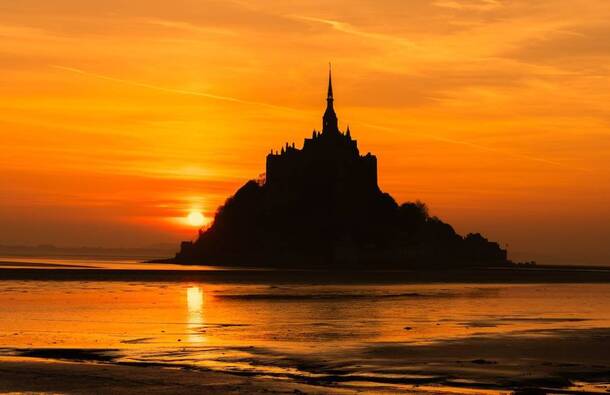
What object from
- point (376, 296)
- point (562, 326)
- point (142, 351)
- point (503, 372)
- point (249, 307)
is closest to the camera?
point (503, 372)

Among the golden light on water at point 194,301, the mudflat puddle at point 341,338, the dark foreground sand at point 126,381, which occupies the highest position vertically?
the golden light on water at point 194,301

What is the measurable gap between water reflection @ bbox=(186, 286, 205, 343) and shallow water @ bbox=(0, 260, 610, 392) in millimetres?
83

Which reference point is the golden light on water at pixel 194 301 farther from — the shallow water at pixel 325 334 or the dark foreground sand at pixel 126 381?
the dark foreground sand at pixel 126 381

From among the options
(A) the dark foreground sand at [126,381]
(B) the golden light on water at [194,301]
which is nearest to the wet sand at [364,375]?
(A) the dark foreground sand at [126,381]

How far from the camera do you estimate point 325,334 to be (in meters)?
42.0

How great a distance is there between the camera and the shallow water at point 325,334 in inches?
1194

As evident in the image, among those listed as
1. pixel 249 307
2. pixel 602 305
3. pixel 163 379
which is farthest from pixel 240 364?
pixel 602 305

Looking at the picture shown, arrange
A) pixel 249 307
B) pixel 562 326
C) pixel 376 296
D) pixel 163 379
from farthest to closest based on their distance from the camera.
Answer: pixel 376 296 → pixel 249 307 → pixel 562 326 → pixel 163 379

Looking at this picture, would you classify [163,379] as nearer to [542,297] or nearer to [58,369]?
[58,369]

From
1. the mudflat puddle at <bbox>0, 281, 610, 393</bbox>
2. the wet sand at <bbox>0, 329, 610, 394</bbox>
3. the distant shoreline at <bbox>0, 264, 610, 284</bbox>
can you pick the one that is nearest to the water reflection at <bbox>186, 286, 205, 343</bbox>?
the mudflat puddle at <bbox>0, 281, 610, 393</bbox>

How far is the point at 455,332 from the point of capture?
142ft

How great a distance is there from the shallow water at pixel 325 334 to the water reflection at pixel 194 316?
8cm

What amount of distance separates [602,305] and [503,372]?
1647 inches

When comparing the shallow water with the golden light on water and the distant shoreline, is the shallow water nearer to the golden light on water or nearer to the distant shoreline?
the golden light on water
